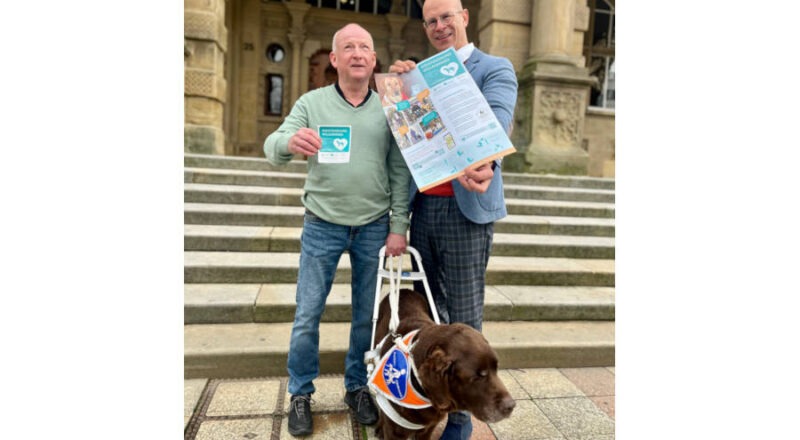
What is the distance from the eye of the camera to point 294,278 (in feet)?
14.7

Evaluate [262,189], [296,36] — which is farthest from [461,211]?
[296,36]

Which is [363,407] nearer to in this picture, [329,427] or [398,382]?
[329,427]

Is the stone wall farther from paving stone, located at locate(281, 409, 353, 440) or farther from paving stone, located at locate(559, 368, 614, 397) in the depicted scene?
paving stone, located at locate(281, 409, 353, 440)

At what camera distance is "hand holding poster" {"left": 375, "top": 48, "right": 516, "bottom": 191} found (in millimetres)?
2086

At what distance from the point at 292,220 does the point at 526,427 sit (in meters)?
3.54

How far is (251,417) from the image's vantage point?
286 cm

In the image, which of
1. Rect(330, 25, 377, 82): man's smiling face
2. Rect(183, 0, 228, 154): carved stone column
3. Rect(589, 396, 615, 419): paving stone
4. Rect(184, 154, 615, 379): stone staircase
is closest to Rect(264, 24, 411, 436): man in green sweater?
Rect(330, 25, 377, 82): man's smiling face

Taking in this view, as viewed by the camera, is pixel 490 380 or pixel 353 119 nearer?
pixel 490 380

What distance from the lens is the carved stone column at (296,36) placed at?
12891mm

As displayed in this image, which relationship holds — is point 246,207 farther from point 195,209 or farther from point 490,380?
point 490,380

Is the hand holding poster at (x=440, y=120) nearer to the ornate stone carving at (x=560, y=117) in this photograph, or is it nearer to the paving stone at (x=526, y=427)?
the paving stone at (x=526, y=427)

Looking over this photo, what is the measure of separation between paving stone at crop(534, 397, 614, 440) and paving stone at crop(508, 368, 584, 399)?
8 cm

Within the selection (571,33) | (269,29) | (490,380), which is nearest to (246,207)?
(490,380)

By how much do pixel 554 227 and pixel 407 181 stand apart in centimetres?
389
